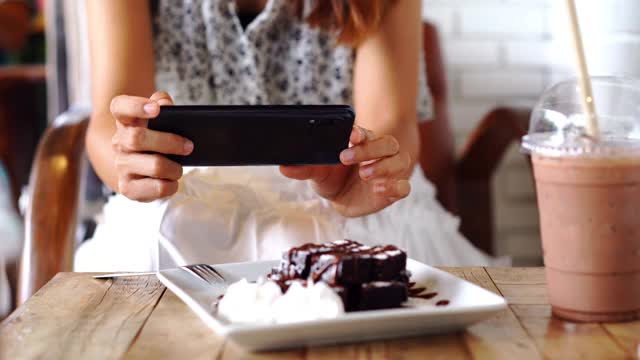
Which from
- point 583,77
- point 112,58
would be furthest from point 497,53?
point 583,77

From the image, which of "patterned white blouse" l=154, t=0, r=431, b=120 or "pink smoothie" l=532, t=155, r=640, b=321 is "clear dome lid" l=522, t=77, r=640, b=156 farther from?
"patterned white blouse" l=154, t=0, r=431, b=120

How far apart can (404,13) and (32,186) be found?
0.65 m

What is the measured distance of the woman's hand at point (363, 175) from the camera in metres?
1.05

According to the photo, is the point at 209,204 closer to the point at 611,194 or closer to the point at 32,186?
the point at 32,186

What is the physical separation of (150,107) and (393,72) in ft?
2.12

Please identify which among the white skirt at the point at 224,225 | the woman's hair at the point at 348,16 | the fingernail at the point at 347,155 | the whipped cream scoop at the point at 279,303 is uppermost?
the woman's hair at the point at 348,16

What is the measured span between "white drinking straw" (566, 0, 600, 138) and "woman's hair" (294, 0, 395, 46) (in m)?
0.74

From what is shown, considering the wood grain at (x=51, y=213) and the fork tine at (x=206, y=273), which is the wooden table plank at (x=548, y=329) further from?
the wood grain at (x=51, y=213)

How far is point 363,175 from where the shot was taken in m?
1.11

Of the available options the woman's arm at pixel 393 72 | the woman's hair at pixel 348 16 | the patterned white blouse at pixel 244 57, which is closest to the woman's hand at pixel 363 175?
the woman's arm at pixel 393 72

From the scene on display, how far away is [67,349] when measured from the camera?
729mm

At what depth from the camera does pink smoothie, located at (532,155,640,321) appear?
0.76 metres

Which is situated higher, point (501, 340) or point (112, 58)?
point (112, 58)

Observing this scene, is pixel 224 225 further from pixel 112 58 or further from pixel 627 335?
pixel 627 335
